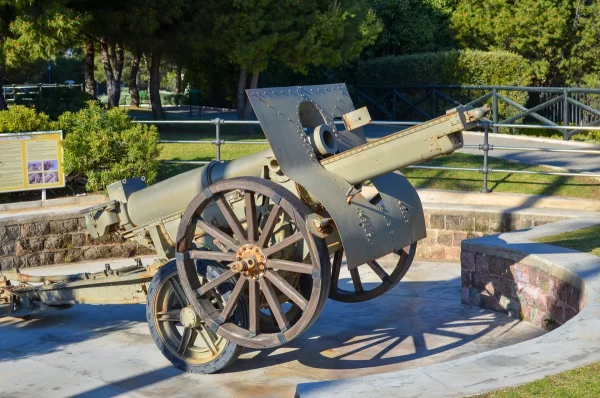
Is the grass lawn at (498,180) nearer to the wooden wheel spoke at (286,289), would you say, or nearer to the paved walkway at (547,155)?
the paved walkway at (547,155)

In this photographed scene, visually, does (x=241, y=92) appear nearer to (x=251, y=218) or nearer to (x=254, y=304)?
(x=251, y=218)

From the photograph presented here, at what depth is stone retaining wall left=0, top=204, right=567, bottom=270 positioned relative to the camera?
439 inches

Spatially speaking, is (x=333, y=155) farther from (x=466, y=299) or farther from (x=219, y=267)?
(x=466, y=299)

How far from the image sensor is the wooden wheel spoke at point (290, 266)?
21.9 feet

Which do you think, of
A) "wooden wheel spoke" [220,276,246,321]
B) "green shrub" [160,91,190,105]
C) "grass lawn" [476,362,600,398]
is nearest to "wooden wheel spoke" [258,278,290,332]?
"wooden wheel spoke" [220,276,246,321]

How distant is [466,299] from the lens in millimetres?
9500

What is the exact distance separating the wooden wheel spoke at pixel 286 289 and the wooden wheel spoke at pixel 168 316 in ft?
3.37

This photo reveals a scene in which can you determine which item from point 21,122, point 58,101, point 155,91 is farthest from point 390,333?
point 155,91

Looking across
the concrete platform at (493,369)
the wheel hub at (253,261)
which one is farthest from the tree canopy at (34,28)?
the concrete platform at (493,369)

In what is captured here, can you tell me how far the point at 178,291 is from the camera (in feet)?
24.7

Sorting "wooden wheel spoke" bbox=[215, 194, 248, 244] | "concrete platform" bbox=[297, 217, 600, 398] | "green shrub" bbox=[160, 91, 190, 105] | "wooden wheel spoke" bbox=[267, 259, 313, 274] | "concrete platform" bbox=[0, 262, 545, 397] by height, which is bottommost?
"concrete platform" bbox=[0, 262, 545, 397]

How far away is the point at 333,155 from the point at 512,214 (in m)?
4.52

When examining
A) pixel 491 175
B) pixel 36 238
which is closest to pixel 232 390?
pixel 36 238

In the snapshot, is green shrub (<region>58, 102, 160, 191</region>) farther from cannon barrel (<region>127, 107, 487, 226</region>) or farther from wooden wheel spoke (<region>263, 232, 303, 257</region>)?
wooden wheel spoke (<region>263, 232, 303, 257</region>)
